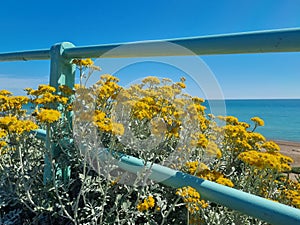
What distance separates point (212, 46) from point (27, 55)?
143cm

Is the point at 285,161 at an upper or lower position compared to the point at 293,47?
lower

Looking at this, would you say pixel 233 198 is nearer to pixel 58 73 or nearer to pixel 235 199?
pixel 235 199

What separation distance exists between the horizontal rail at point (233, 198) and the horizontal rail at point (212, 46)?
508mm

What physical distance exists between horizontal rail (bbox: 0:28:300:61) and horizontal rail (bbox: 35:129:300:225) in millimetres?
508

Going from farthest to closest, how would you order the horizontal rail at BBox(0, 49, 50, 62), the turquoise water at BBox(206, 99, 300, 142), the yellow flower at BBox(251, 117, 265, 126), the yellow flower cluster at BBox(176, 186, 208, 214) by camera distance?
1. the turquoise water at BBox(206, 99, 300, 142)
2. the yellow flower at BBox(251, 117, 265, 126)
3. the horizontal rail at BBox(0, 49, 50, 62)
4. the yellow flower cluster at BBox(176, 186, 208, 214)

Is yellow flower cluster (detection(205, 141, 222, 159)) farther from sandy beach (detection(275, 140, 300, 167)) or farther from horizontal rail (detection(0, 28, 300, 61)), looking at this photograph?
sandy beach (detection(275, 140, 300, 167))

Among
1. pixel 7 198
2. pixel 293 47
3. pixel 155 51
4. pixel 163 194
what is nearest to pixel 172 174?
pixel 163 194

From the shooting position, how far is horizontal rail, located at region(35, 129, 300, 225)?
823 millimetres

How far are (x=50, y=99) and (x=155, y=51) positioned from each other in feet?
2.10

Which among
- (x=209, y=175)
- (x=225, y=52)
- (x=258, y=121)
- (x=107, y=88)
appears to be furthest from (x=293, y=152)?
(x=225, y=52)

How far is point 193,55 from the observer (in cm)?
104

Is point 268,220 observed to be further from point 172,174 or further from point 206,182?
point 172,174

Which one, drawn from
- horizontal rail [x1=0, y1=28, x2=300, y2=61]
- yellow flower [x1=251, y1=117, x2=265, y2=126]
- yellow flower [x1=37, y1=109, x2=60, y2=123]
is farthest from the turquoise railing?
yellow flower [x1=251, y1=117, x2=265, y2=126]

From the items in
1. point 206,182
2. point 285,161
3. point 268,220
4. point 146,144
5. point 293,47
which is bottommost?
point 268,220
